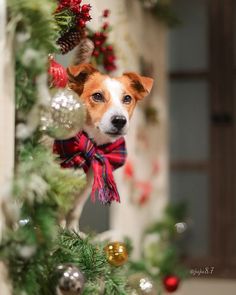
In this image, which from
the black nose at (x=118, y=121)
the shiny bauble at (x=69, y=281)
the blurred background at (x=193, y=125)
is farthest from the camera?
the blurred background at (x=193, y=125)

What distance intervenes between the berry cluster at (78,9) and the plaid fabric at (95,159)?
0.62 feet

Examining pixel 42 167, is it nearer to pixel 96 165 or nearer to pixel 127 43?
pixel 96 165

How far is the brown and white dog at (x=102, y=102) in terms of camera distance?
3.28ft

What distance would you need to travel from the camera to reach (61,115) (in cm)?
90

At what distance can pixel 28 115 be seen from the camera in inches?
35.3

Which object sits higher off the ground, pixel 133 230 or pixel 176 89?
pixel 176 89

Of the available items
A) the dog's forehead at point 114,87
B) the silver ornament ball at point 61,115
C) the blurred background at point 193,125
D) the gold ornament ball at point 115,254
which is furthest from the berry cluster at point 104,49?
the blurred background at point 193,125

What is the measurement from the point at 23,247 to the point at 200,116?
52.0 inches

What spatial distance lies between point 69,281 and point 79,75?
13.7 inches

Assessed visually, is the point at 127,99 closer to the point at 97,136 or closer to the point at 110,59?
the point at 97,136

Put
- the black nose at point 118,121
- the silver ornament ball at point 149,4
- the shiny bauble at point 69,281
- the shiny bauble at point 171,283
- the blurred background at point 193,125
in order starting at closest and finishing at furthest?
the shiny bauble at point 69,281, the black nose at point 118,121, the shiny bauble at point 171,283, the silver ornament ball at point 149,4, the blurred background at point 193,125

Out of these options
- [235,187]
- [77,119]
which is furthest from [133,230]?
[77,119]

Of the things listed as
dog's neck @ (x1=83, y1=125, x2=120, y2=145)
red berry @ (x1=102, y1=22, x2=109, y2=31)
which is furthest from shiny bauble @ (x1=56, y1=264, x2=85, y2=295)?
red berry @ (x1=102, y1=22, x2=109, y2=31)

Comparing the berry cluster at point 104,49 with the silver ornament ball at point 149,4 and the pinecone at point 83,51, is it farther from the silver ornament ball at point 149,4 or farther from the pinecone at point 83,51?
the silver ornament ball at point 149,4
